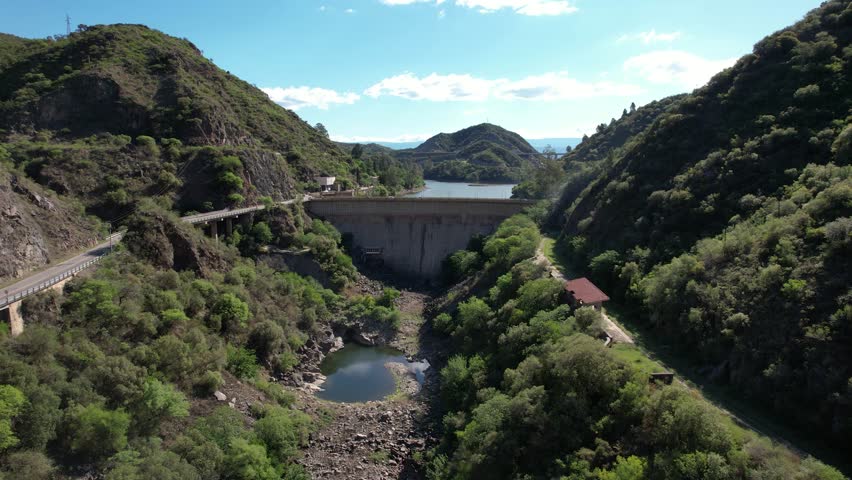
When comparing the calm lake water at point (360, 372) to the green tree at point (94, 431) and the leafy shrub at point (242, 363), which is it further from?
the green tree at point (94, 431)

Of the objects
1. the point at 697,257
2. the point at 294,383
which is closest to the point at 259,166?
the point at 294,383

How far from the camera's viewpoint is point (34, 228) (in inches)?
1310

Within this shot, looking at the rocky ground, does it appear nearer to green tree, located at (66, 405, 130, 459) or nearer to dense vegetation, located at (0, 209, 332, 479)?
dense vegetation, located at (0, 209, 332, 479)

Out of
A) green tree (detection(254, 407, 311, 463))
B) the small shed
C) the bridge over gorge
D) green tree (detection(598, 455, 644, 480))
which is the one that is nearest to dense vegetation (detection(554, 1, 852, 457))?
the small shed

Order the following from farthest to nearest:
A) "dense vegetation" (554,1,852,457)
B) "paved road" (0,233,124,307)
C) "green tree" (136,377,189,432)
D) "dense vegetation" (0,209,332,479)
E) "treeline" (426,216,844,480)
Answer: "paved road" (0,233,124,307) < "green tree" (136,377,189,432) < "dense vegetation" (0,209,332,479) < "dense vegetation" (554,1,852,457) < "treeline" (426,216,844,480)

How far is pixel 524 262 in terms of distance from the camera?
43156 millimetres

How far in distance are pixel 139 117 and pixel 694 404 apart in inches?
2453

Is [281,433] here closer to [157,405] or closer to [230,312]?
[157,405]

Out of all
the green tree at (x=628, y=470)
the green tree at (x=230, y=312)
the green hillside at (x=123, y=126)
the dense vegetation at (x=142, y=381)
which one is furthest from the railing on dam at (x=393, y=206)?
the green tree at (x=628, y=470)

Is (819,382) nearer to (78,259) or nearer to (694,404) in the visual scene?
(694,404)

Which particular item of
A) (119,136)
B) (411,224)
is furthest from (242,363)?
(119,136)

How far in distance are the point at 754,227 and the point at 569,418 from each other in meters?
17.1

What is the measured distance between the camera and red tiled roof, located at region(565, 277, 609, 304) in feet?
98.2

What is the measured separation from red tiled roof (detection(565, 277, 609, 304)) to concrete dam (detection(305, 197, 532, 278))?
31.8 meters
